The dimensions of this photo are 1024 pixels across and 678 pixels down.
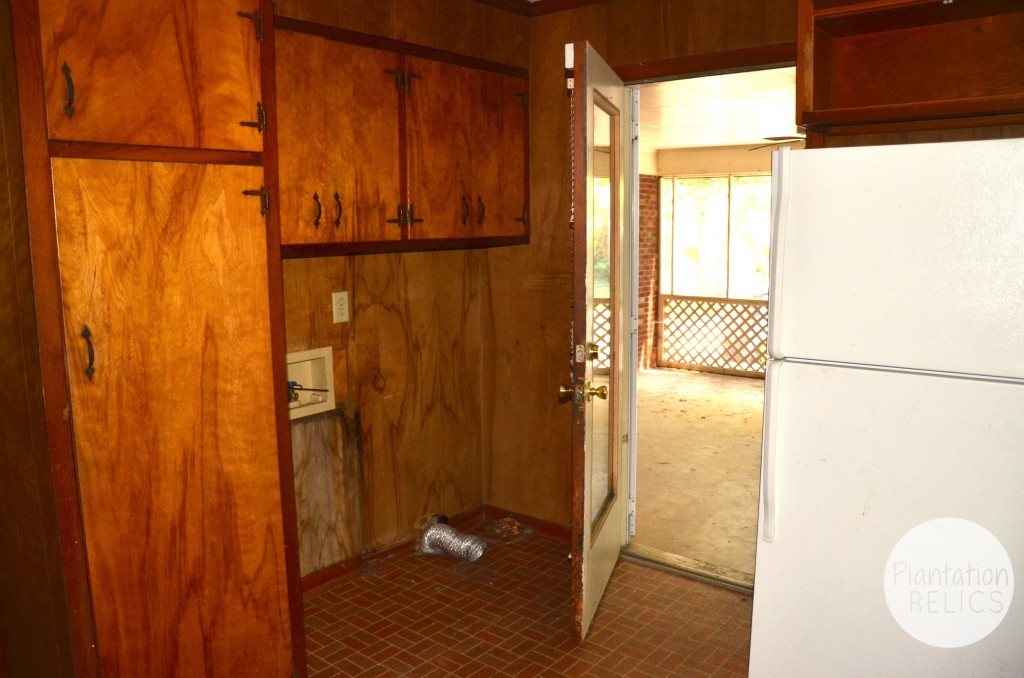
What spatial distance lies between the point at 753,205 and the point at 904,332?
675 cm

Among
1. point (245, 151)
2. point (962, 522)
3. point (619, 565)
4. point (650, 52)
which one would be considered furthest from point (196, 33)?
point (619, 565)

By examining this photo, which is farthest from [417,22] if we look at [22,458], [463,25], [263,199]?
[22,458]

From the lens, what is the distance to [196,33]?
1.94 meters

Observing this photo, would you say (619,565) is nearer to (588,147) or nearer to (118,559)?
(588,147)

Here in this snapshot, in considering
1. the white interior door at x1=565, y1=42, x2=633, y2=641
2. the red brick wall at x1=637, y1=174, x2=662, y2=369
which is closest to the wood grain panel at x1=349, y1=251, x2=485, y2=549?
the white interior door at x1=565, y1=42, x2=633, y2=641

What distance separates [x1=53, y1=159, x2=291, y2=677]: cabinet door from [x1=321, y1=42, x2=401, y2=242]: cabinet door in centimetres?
63

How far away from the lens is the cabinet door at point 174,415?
1.84 m

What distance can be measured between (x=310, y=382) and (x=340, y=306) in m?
0.33

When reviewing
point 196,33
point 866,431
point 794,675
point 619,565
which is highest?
point 196,33

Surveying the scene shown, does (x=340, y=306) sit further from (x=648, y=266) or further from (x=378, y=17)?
(x=648, y=266)

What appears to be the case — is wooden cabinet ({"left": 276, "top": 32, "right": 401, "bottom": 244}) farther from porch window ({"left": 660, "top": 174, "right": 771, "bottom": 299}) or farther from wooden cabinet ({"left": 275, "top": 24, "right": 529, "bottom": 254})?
porch window ({"left": 660, "top": 174, "right": 771, "bottom": 299})

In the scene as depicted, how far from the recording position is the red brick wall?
8.20m

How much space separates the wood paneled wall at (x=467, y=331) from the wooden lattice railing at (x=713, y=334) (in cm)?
462

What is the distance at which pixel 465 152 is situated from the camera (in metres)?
3.22
